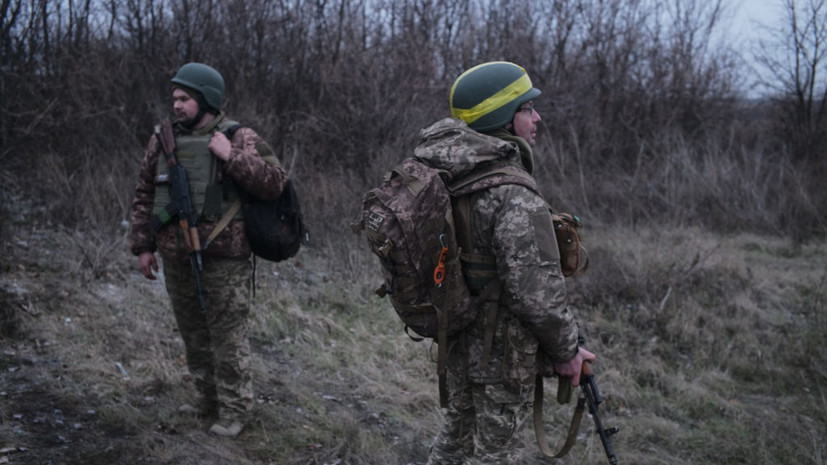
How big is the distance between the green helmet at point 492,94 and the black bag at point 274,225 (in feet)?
5.04

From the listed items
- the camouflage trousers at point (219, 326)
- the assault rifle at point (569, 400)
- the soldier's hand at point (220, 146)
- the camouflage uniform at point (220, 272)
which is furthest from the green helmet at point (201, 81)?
the assault rifle at point (569, 400)

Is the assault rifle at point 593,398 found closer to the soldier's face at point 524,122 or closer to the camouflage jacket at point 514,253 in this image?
→ the camouflage jacket at point 514,253

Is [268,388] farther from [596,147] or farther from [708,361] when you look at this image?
[596,147]

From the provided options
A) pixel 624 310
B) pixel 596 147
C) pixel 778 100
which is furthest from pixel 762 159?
pixel 624 310

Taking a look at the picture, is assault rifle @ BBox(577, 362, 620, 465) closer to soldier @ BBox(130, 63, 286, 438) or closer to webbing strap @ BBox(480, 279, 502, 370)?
webbing strap @ BBox(480, 279, 502, 370)

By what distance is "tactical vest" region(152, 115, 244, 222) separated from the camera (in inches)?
142

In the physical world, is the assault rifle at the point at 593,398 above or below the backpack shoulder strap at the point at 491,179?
below

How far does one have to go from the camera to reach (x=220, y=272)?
3.69m

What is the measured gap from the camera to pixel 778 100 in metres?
13.6

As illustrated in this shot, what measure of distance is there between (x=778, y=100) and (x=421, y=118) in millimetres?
8094

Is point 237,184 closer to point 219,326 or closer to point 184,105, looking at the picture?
point 184,105

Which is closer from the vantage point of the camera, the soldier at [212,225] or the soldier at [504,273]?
the soldier at [504,273]

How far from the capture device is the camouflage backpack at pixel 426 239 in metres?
2.29

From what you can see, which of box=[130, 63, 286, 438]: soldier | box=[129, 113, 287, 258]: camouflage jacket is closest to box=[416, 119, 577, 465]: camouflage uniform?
box=[129, 113, 287, 258]: camouflage jacket
